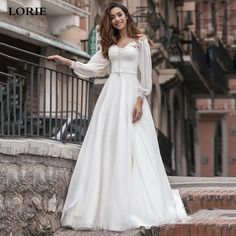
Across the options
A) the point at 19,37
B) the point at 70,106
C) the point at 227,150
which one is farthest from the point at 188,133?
the point at 70,106

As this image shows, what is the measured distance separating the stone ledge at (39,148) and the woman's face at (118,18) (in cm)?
120

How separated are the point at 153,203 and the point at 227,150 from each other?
1510 inches

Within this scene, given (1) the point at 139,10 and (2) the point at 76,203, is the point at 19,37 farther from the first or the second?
(2) the point at 76,203

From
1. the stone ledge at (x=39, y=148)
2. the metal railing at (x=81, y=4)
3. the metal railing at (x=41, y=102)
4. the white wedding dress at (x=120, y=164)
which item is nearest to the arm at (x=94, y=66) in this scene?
the white wedding dress at (x=120, y=164)

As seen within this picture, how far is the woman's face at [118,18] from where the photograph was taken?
9586mm

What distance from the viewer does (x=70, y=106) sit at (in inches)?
418

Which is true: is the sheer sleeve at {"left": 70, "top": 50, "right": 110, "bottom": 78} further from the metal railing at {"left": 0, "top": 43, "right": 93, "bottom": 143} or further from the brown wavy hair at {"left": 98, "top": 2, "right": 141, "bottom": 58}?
the metal railing at {"left": 0, "top": 43, "right": 93, "bottom": 143}

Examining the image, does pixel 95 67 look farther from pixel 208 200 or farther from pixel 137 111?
pixel 208 200

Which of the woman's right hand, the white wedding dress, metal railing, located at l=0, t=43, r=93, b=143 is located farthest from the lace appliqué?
metal railing, located at l=0, t=43, r=93, b=143

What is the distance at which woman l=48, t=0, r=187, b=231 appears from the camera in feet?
30.6

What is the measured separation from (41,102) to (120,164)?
1.35m

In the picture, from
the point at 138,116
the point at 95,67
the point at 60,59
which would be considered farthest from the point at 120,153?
the point at 60,59

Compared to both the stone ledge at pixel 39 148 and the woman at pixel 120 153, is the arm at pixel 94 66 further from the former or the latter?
the stone ledge at pixel 39 148

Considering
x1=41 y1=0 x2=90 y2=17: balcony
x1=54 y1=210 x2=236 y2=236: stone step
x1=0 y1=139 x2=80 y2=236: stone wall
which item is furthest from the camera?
x1=41 y1=0 x2=90 y2=17: balcony
